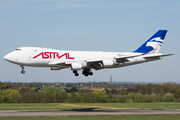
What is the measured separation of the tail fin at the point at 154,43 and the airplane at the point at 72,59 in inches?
111

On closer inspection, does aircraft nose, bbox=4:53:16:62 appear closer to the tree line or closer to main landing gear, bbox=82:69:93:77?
main landing gear, bbox=82:69:93:77

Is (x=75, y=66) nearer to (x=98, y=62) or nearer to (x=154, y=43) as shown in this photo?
(x=98, y=62)

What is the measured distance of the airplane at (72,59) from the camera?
5022cm

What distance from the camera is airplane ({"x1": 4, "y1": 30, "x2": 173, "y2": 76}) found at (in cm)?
5022

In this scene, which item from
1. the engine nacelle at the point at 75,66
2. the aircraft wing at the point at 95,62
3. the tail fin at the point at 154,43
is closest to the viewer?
the engine nacelle at the point at 75,66

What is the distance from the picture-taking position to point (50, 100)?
112 m

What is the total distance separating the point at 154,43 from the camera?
63.2 m

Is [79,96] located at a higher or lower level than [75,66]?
lower

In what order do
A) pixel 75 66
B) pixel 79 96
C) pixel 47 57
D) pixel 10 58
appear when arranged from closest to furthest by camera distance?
pixel 10 58
pixel 47 57
pixel 75 66
pixel 79 96

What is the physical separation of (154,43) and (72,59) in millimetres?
21771

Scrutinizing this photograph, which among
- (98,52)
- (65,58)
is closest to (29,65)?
(65,58)

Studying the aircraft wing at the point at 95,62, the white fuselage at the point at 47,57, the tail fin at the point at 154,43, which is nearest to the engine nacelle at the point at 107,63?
the aircraft wing at the point at 95,62

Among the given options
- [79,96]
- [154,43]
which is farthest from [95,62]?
[79,96]

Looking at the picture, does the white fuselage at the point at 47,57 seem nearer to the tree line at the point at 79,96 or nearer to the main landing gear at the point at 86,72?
the main landing gear at the point at 86,72
